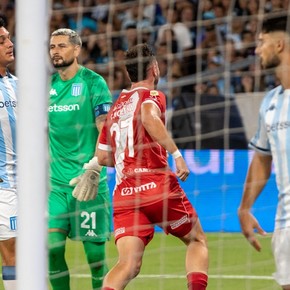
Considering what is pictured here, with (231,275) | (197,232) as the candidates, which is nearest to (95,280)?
(197,232)

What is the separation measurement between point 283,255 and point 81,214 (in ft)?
8.25

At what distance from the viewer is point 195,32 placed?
1256 cm

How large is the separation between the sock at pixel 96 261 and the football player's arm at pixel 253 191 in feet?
7.07

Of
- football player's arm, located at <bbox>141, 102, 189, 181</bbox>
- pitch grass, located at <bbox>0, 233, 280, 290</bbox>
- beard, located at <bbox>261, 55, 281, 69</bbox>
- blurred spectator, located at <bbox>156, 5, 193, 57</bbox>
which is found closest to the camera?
beard, located at <bbox>261, 55, 281, 69</bbox>

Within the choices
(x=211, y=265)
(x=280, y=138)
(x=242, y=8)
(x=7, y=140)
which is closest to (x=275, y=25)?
(x=280, y=138)

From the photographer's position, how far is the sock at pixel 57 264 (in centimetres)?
788

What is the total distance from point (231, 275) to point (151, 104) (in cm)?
314

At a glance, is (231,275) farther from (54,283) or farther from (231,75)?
(231,75)

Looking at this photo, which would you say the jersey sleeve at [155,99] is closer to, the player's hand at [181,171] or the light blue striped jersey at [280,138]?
the player's hand at [181,171]

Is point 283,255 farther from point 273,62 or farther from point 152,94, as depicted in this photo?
point 152,94

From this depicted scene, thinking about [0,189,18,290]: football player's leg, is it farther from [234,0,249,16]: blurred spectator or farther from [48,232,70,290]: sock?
[234,0,249,16]: blurred spectator

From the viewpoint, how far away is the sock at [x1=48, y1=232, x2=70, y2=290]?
25.8ft

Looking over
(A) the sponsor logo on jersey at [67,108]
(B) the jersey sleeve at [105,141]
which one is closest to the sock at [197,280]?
(B) the jersey sleeve at [105,141]

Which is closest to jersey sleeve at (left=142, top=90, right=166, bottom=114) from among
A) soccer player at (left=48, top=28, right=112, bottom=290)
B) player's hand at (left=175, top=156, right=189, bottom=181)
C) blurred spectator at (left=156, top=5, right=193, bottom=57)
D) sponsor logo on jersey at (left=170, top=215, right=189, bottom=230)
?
player's hand at (left=175, top=156, right=189, bottom=181)
